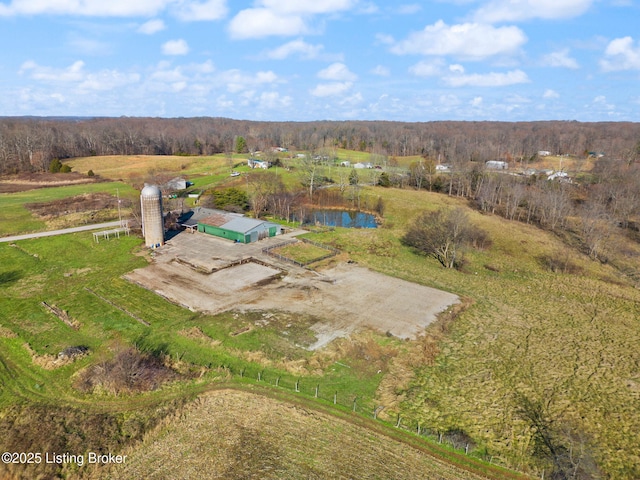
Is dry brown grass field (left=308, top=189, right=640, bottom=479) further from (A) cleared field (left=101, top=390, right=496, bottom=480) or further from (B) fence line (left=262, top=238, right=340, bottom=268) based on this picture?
(A) cleared field (left=101, top=390, right=496, bottom=480)

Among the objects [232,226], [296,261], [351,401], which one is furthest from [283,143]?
[351,401]

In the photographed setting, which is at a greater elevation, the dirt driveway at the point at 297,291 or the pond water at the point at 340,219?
the pond water at the point at 340,219

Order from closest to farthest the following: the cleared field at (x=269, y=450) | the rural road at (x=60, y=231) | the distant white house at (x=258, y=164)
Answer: the cleared field at (x=269, y=450) < the rural road at (x=60, y=231) < the distant white house at (x=258, y=164)

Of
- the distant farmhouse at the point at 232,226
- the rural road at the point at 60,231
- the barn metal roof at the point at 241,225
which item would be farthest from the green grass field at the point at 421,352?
the barn metal roof at the point at 241,225

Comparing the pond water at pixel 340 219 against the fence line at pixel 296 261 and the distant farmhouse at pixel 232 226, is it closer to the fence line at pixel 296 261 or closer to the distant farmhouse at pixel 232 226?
the distant farmhouse at pixel 232 226

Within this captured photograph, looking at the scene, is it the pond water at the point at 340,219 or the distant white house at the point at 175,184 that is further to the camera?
the distant white house at the point at 175,184

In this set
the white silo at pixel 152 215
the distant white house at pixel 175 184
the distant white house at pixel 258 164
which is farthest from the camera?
the distant white house at pixel 258 164
